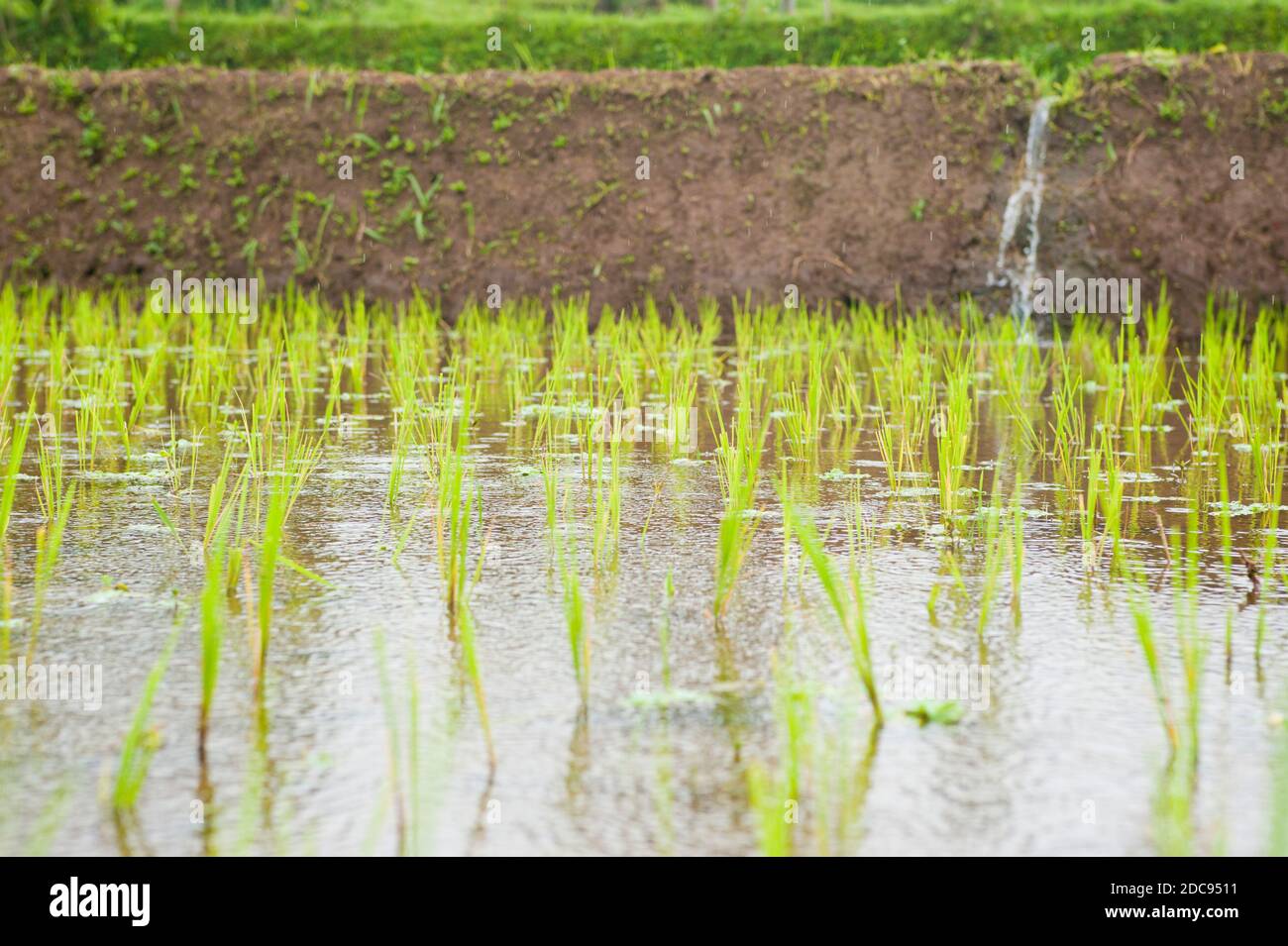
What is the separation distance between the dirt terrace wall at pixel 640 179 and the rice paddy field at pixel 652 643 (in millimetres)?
5149

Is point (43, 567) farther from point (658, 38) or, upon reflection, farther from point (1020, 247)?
point (658, 38)

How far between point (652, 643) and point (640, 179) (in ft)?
26.7

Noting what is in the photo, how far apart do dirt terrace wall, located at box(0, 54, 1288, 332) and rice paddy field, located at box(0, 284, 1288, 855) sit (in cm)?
515

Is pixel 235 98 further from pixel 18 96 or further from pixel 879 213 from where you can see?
pixel 879 213

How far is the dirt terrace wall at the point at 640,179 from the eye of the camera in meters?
9.98

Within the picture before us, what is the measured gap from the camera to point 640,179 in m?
10.4

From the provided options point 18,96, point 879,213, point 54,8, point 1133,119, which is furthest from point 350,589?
point 54,8

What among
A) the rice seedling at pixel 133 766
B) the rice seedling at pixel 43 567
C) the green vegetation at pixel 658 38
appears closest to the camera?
the rice seedling at pixel 133 766

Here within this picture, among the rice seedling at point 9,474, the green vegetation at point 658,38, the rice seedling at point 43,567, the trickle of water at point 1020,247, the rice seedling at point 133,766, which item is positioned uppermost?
the green vegetation at point 658,38

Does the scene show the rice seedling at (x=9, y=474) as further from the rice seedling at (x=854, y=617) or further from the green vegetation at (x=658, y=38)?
the green vegetation at (x=658, y=38)

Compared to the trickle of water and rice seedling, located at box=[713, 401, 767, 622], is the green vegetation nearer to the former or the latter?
the trickle of water

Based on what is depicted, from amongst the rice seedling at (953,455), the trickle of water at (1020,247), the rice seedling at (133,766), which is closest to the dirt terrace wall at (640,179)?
the trickle of water at (1020,247)

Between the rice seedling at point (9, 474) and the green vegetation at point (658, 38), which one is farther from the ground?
the green vegetation at point (658, 38)

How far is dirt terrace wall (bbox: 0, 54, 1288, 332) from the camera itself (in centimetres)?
998
